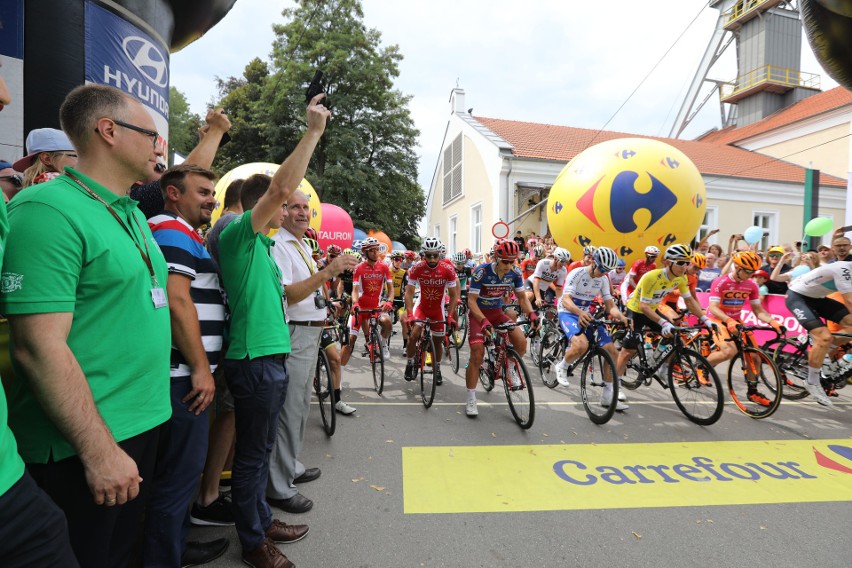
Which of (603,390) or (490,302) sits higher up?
(490,302)

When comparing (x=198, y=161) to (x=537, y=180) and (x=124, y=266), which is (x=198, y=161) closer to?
(x=124, y=266)

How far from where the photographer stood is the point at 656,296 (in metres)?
5.94

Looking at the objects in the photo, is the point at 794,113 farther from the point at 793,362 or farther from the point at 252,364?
the point at 252,364

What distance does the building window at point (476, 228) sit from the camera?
23.2m

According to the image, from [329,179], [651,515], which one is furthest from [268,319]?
[329,179]

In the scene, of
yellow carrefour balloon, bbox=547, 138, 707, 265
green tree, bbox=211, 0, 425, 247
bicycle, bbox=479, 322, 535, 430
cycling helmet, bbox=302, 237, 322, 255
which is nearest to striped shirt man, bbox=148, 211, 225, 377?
cycling helmet, bbox=302, 237, 322, 255

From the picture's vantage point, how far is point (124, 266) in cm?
146

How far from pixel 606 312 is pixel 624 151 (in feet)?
7.52

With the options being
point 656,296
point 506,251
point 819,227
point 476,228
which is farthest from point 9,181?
point 476,228

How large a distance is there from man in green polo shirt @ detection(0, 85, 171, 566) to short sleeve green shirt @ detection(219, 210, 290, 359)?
2.09 ft

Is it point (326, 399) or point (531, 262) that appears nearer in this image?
point (326, 399)

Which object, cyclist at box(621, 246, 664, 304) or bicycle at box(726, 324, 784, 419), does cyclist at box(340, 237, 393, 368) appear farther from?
bicycle at box(726, 324, 784, 419)

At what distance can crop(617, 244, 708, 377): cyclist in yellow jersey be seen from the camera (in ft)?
18.7

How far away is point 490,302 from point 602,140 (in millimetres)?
22060
